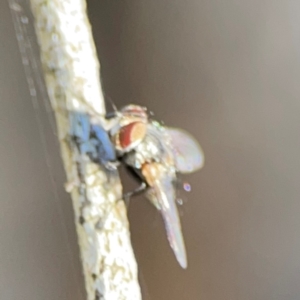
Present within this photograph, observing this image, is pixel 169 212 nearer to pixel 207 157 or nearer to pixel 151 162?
pixel 151 162

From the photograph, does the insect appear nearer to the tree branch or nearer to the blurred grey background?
the tree branch

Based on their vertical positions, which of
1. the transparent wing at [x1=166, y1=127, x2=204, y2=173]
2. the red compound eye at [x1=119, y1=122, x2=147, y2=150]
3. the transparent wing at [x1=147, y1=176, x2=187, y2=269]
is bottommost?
the transparent wing at [x1=147, y1=176, x2=187, y2=269]

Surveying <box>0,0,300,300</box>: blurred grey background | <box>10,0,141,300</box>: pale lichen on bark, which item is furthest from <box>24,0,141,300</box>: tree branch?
<box>0,0,300,300</box>: blurred grey background

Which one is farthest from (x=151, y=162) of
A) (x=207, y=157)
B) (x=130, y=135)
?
(x=207, y=157)

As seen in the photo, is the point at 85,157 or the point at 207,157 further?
the point at 207,157

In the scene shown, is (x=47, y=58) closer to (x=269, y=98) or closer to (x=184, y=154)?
(x=184, y=154)

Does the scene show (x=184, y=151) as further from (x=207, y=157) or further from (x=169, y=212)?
(x=207, y=157)

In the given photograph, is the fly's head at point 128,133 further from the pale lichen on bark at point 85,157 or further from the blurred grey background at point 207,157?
the blurred grey background at point 207,157
